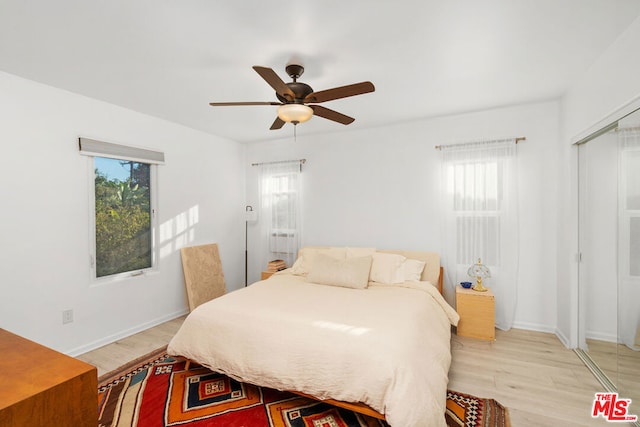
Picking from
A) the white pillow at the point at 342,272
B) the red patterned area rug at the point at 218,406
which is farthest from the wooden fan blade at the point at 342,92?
the red patterned area rug at the point at 218,406

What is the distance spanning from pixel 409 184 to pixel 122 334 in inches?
150

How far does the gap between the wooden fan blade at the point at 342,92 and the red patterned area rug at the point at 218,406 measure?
225 centimetres

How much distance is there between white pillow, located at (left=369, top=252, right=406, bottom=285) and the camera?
3389 millimetres

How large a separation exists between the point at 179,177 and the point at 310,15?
2.97 meters

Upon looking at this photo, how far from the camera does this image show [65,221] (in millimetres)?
2904

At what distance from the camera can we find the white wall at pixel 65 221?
2.57 meters

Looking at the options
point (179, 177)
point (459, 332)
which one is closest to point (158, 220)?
point (179, 177)

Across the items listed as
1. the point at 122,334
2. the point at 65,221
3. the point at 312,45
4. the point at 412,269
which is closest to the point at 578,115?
the point at 412,269

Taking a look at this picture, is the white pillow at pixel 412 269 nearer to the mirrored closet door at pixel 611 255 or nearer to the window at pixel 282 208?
the mirrored closet door at pixel 611 255

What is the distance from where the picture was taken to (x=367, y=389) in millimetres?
1813

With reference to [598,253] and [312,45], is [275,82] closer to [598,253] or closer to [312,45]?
[312,45]

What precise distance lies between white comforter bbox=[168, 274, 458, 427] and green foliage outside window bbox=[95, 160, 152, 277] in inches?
57.8

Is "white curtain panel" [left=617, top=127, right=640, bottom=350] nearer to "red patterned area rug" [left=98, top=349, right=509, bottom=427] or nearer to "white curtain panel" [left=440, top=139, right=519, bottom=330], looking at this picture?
"red patterned area rug" [left=98, top=349, right=509, bottom=427]

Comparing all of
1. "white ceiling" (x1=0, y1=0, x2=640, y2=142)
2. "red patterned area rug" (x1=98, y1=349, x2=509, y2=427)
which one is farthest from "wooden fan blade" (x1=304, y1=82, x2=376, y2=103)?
"red patterned area rug" (x1=98, y1=349, x2=509, y2=427)
